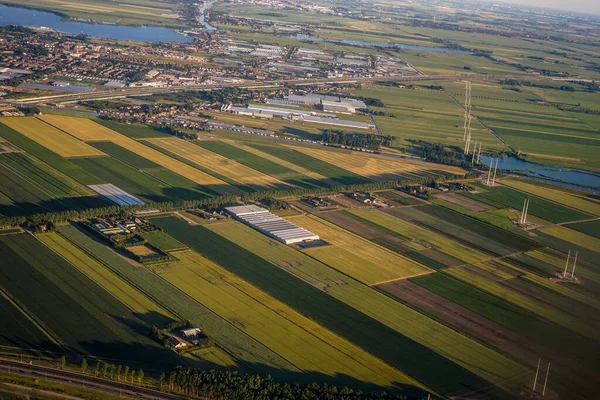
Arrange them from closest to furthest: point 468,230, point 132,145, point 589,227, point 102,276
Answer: point 102,276 → point 468,230 → point 589,227 → point 132,145

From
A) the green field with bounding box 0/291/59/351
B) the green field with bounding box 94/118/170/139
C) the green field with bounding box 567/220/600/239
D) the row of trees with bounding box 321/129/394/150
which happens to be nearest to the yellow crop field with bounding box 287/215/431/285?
the green field with bounding box 567/220/600/239

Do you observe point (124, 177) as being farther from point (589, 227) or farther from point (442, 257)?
point (589, 227)

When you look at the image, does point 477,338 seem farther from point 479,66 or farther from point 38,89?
point 479,66

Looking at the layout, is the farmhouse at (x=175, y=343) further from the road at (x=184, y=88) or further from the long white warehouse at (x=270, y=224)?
the road at (x=184, y=88)

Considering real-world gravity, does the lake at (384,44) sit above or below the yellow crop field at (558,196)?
above

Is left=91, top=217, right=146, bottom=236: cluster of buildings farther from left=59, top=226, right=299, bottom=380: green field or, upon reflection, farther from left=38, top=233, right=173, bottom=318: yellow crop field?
left=38, top=233, right=173, bottom=318: yellow crop field

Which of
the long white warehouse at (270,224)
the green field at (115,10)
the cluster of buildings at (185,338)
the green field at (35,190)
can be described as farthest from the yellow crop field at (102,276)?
the green field at (115,10)

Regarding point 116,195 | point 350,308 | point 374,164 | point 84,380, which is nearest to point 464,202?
point 374,164
